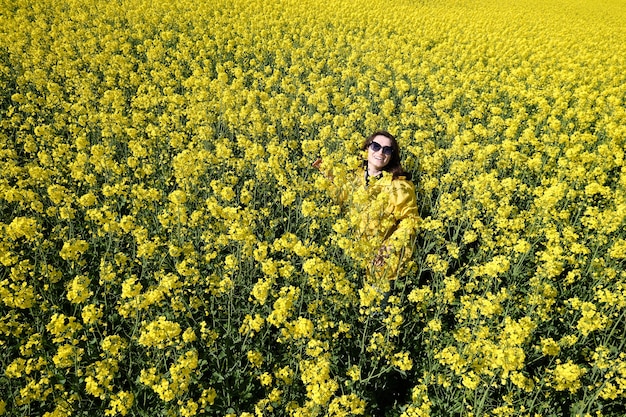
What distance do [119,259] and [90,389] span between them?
4.61 ft

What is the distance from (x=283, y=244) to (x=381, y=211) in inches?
50.4

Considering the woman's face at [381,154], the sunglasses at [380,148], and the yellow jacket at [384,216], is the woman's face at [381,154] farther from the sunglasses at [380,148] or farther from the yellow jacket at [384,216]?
the yellow jacket at [384,216]

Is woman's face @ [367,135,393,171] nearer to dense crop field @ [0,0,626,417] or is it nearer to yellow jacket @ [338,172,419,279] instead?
yellow jacket @ [338,172,419,279]

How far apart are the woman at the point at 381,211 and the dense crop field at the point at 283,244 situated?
19 cm

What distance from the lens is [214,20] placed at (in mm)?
13477

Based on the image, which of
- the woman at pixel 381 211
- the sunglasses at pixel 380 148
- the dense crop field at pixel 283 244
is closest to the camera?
the dense crop field at pixel 283 244

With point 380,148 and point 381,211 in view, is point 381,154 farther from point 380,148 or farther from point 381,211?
point 381,211

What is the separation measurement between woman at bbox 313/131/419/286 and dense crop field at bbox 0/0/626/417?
0.19m

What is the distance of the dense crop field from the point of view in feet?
10.3

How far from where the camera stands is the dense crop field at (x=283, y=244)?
3137mm

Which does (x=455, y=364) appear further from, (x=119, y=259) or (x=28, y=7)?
(x=28, y=7)

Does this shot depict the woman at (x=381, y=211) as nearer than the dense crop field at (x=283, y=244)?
No

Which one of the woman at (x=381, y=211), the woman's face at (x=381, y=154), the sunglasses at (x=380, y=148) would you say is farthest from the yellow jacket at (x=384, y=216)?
the sunglasses at (x=380, y=148)

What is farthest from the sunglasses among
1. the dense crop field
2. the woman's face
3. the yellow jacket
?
the dense crop field
